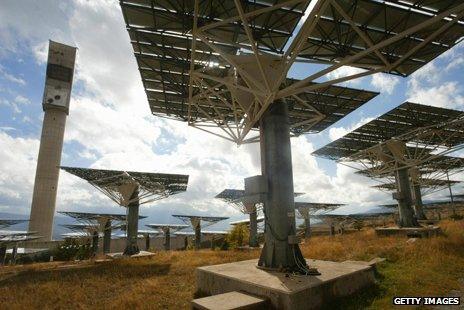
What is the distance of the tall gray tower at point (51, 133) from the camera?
64500 millimetres

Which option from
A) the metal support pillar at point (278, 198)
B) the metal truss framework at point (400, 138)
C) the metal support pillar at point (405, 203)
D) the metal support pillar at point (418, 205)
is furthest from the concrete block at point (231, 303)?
the metal support pillar at point (418, 205)

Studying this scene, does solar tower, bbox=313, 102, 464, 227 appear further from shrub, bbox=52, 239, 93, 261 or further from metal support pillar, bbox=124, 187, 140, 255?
shrub, bbox=52, 239, 93, 261

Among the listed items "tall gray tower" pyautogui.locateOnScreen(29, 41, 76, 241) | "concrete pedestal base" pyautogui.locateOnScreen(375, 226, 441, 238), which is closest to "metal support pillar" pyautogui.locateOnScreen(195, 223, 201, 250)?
"concrete pedestal base" pyautogui.locateOnScreen(375, 226, 441, 238)

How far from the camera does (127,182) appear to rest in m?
29.8

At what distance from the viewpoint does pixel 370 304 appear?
26.8ft

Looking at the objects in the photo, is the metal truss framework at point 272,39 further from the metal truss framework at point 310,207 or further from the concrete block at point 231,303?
the metal truss framework at point 310,207

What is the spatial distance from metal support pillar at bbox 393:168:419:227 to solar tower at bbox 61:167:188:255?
21.2 meters

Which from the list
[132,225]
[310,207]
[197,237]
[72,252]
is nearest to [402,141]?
[132,225]

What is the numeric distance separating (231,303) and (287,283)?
1.92 m

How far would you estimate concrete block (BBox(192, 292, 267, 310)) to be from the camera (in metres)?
6.91

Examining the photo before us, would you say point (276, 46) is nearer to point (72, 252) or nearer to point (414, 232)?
point (414, 232)

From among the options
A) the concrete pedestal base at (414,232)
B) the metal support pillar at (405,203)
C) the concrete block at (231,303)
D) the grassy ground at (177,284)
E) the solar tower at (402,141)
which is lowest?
the grassy ground at (177,284)

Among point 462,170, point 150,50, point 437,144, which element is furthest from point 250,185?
point 462,170

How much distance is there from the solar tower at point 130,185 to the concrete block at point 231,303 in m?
23.5
